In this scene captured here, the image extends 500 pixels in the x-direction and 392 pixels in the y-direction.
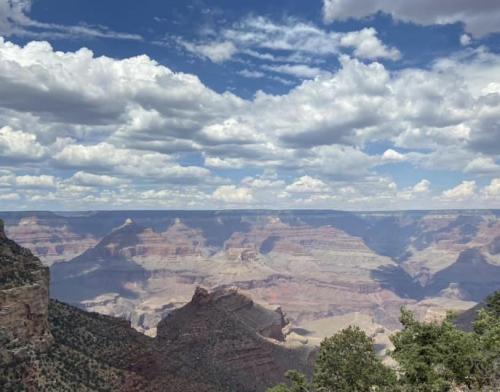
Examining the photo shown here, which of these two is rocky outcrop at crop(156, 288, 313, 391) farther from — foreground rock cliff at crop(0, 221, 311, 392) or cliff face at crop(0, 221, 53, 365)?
cliff face at crop(0, 221, 53, 365)

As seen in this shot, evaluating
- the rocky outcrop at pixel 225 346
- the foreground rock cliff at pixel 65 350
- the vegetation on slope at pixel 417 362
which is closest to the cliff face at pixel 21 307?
the foreground rock cliff at pixel 65 350

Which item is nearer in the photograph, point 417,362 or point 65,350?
point 417,362

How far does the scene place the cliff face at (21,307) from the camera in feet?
241

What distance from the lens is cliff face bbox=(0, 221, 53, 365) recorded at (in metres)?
73.4

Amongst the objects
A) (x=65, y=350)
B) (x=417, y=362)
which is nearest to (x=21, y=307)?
(x=65, y=350)

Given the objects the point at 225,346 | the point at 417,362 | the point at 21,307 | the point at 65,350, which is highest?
the point at 417,362

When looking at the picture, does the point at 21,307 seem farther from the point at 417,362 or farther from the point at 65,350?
the point at 417,362

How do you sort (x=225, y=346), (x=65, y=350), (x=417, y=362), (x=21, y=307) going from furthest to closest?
(x=225, y=346) → (x=65, y=350) → (x=21, y=307) → (x=417, y=362)

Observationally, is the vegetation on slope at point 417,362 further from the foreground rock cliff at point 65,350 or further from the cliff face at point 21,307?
the cliff face at point 21,307

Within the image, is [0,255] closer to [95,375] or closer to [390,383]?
[95,375]

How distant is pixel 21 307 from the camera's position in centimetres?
7606

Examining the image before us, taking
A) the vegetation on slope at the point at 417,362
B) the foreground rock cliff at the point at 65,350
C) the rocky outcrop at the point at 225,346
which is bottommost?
the rocky outcrop at the point at 225,346

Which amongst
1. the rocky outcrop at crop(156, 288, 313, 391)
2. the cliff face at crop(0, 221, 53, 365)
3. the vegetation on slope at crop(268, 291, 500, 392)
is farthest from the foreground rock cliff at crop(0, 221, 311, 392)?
the vegetation on slope at crop(268, 291, 500, 392)

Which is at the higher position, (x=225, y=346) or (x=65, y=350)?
(x=65, y=350)
